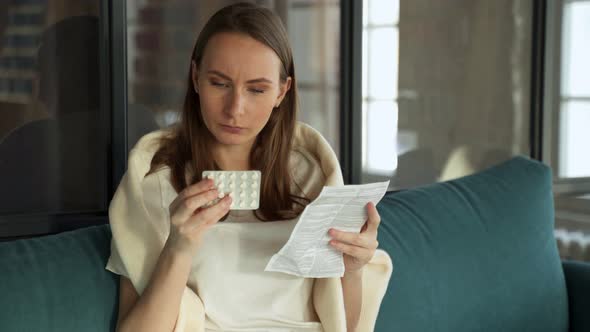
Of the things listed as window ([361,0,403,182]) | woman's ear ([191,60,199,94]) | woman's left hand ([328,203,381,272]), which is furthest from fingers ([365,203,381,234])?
window ([361,0,403,182])

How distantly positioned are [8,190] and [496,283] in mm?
1249

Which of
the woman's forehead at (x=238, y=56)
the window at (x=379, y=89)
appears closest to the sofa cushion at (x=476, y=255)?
the window at (x=379, y=89)

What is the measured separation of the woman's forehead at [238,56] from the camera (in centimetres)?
153

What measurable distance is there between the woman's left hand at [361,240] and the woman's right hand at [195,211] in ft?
0.80

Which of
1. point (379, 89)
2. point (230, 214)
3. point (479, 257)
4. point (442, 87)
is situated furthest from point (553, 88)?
point (230, 214)

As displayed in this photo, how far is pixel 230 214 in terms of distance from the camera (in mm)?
1675

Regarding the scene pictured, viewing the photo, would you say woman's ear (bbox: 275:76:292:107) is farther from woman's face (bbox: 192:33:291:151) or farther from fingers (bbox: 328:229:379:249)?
fingers (bbox: 328:229:379:249)

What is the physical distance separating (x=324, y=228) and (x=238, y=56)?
36cm

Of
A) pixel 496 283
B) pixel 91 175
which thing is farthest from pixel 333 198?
pixel 496 283

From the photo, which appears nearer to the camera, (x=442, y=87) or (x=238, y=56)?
(x=238, y=56)

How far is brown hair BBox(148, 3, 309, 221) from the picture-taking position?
61.7 inches

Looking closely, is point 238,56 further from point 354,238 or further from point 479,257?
point 479,257

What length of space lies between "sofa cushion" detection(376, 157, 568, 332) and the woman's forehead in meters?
0.64

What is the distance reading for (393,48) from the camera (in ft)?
8.25
